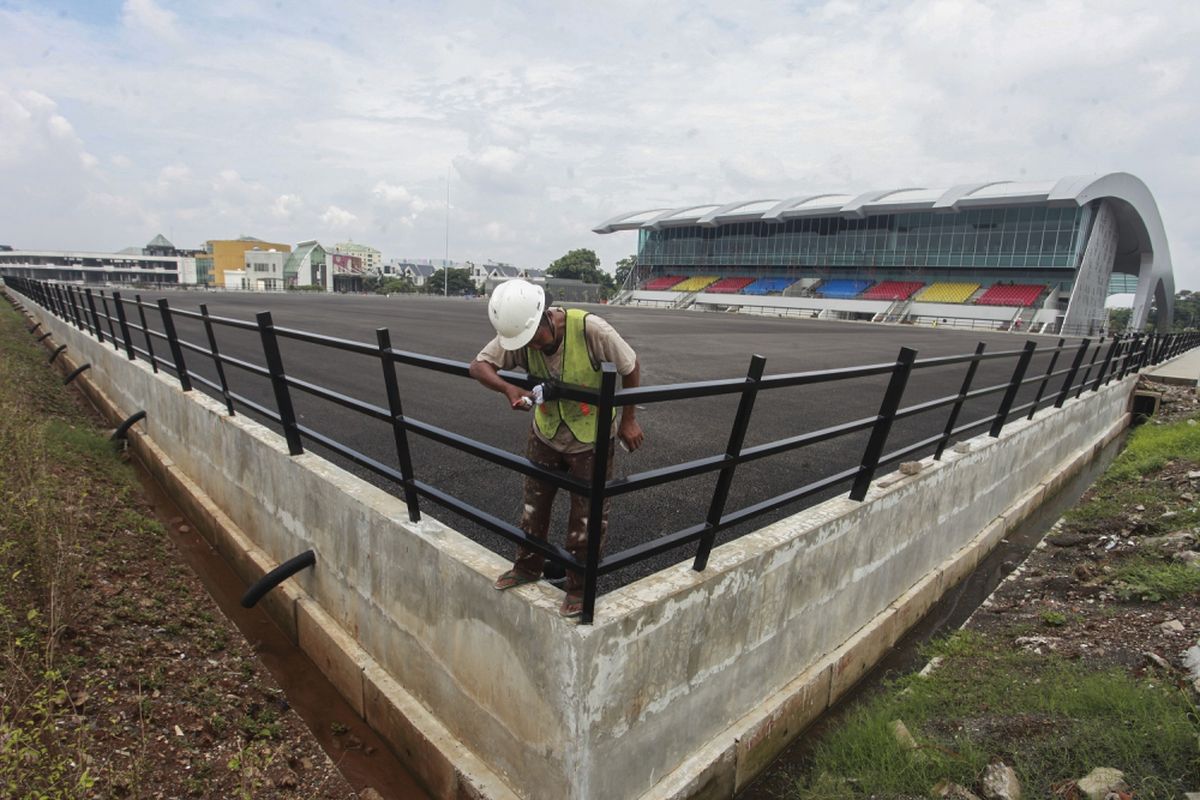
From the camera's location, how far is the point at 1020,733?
3.16 metres

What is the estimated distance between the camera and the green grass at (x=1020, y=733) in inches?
110

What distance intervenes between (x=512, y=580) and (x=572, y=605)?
1.18 feet

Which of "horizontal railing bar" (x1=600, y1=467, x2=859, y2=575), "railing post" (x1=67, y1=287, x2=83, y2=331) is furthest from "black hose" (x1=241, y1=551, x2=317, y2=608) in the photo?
"railing post" (x1=67, y1=287, x2=83, y2=331)

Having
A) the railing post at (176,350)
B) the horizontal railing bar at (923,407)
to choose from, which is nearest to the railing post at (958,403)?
the horizontal railing bar at (923,407)

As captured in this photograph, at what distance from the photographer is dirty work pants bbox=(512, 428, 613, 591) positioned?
2.78 m

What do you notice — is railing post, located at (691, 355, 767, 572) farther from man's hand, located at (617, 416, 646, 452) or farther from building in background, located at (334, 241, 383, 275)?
building in background, located at (334, 241, 383, 275)

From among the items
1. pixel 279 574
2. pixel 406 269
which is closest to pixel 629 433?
pixel 279 574

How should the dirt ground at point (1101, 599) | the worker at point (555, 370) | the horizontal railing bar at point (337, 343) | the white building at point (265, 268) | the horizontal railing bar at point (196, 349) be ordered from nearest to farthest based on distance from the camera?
the worker at point (555, 370)
the horizontal railing bar at point (337, 343)
the dirt ground at point (1101, 599)
the horizontal railing bar at point (196, 349)
the white building at point (265, 268)

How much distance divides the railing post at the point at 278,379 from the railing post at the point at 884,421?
366 cm

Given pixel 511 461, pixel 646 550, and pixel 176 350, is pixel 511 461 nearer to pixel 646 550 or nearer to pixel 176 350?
pixel 646 550

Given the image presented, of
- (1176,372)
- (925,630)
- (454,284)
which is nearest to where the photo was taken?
(925,630)

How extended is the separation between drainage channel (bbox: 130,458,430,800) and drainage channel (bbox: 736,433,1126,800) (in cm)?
190

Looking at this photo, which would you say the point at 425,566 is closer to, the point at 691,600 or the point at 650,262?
the point at 691,600

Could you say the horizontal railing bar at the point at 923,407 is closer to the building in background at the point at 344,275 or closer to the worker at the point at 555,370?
the worker at the point at 555,370
